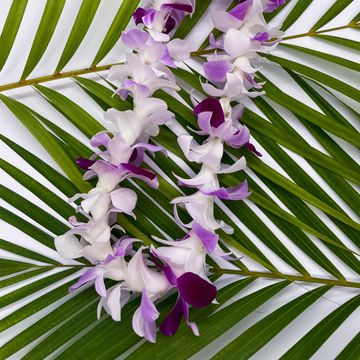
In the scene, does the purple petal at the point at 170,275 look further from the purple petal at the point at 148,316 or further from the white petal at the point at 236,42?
the white petal at the point at 236,42

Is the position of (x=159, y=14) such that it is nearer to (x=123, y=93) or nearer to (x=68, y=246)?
(x=123, y=93)

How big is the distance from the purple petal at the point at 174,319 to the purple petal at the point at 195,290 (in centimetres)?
2

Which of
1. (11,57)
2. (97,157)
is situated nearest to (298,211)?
(97,157)

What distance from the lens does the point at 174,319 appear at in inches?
23.6

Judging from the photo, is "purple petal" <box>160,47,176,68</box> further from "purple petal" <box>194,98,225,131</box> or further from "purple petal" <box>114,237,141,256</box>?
"purple petal" <box>114,237,141,256</box>

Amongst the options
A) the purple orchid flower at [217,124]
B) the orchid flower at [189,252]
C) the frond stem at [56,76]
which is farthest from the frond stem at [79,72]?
the orchid flower at [189,252]

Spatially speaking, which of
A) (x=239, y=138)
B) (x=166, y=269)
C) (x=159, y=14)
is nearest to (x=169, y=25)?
(x=159, y=14)

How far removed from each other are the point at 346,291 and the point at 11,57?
1.42 feet

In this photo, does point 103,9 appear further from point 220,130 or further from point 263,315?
point 263,315

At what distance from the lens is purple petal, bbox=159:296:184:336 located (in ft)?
1.97

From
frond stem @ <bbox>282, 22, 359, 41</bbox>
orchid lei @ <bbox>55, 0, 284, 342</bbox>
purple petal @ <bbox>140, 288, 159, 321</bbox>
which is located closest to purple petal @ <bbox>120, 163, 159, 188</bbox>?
orchid lei @ <bbox>55, 0, 284, 342</bbox>

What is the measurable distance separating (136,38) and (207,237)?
0.62 ft

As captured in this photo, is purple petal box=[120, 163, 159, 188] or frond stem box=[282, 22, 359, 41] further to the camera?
frond stem box=[282, 22, 359, 41]

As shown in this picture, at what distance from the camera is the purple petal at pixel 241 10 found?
0.61 metres
